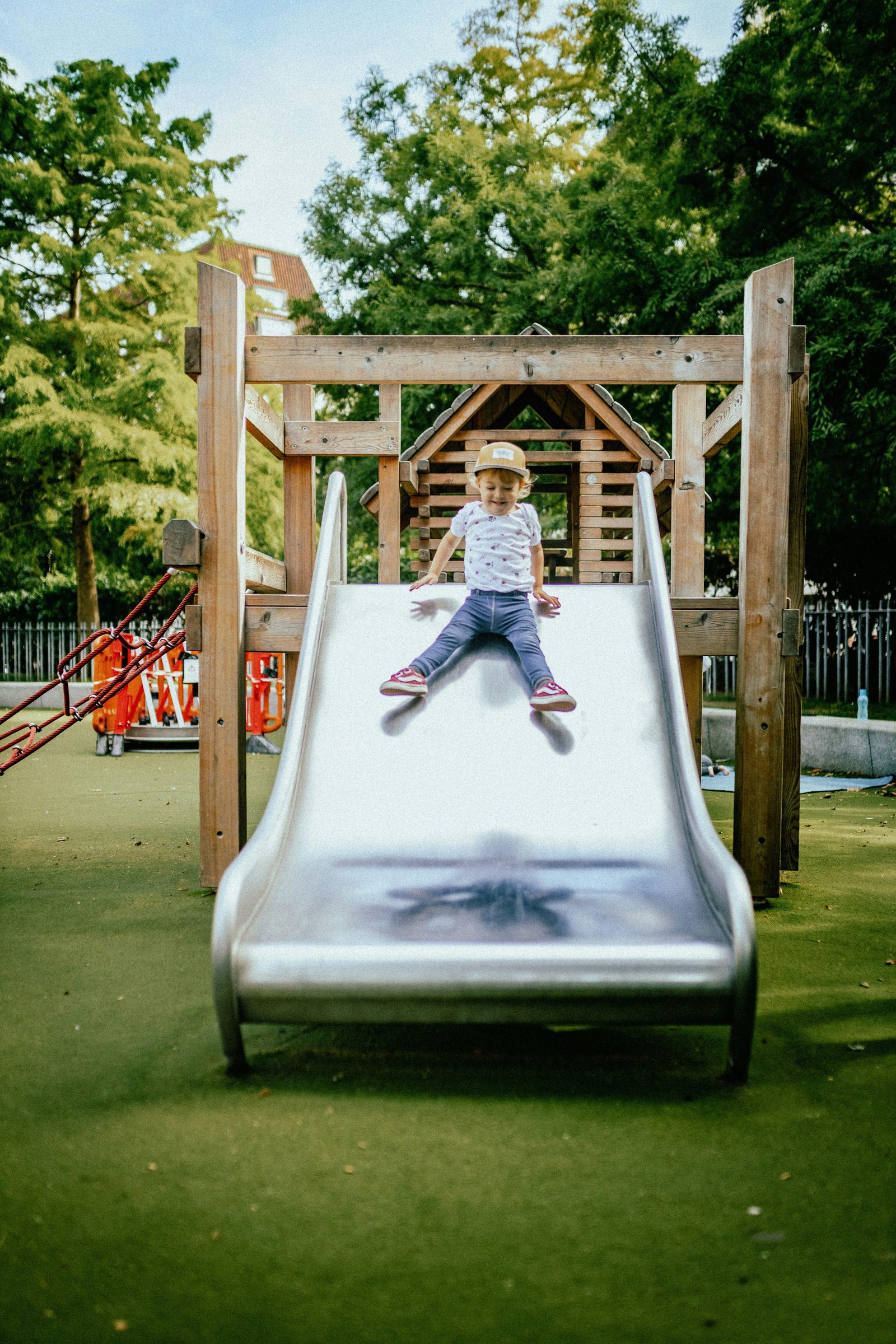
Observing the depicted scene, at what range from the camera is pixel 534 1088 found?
279cm

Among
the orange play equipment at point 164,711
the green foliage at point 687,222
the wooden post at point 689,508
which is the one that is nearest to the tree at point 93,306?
the green foliage at point 687,222

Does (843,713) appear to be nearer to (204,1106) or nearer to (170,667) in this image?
(170,667)

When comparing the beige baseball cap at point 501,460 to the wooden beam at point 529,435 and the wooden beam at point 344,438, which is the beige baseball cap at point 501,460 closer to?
the wooden beam at point 344,438

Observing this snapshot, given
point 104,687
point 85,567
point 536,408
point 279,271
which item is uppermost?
point 279,271

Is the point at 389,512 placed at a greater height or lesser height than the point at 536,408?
lesser

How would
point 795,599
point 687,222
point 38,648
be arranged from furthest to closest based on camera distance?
1. point 38,648
2. point 687,222
3. point 795,599

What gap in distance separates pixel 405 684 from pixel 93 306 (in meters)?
21.4

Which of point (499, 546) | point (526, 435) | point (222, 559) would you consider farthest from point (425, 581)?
point (526, 435)

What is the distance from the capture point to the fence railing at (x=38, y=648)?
22641 millimetres

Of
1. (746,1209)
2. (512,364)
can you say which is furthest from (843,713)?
(746,1209)

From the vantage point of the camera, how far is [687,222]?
16797 millimetres

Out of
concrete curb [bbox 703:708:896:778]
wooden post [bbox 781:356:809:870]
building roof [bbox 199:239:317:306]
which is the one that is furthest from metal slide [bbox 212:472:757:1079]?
building roof [bbox 199:239:317:306]

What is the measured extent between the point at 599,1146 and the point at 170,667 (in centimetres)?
1185

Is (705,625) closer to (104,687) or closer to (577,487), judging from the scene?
(104,687)
